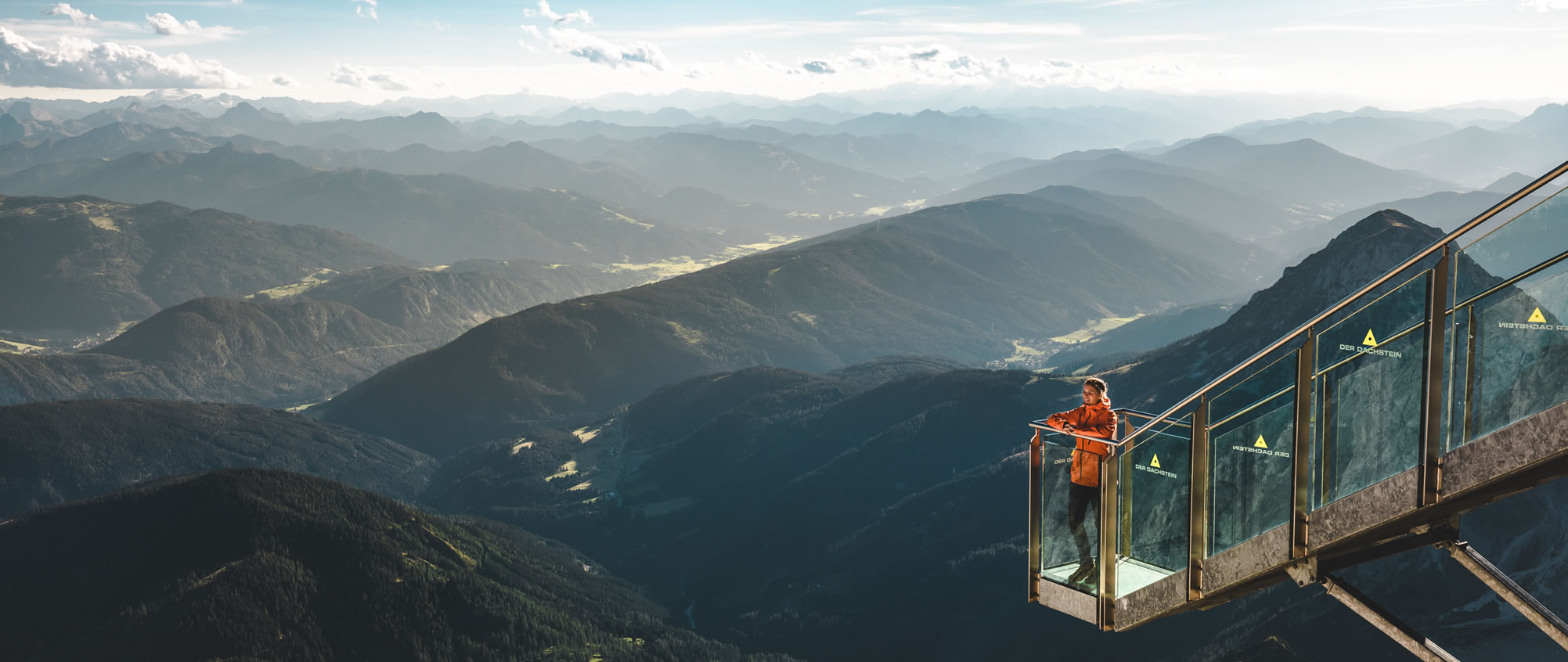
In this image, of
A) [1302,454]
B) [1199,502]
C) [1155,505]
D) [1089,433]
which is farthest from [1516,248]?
[1089,433]

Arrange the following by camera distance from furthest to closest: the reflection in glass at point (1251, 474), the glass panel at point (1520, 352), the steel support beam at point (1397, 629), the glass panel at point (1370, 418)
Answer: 1. the reflection in glass at point (1251, 474)
2. the steel support beam at point (1397, 629)
3. the glass panel at point (1370, 418)
4. the glass panel at point (1520, 352)

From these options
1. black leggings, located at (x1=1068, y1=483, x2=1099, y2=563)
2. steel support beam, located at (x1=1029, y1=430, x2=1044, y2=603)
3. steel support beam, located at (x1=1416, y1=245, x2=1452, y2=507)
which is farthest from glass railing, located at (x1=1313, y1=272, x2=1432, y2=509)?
steel support beam, located at (x1=1029, y1=430, x2=1044, y2=603)

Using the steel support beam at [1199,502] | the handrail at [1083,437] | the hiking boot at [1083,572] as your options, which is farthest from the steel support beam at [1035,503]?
the steel support beam at [1199,502]

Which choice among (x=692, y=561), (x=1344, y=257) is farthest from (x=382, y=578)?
(x=1344, y=257)

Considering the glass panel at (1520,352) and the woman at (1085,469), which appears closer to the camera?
the glass panel at (1520,352)

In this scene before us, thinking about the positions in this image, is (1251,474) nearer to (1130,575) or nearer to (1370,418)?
(1370,418)

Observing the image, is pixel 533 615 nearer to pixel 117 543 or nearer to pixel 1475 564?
pixel 117 543

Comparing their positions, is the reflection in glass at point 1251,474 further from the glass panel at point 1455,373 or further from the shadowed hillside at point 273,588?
the shadowed hillside at point 273,588
